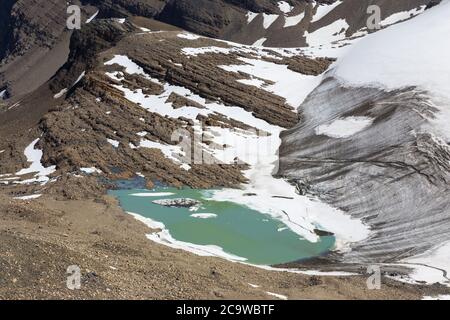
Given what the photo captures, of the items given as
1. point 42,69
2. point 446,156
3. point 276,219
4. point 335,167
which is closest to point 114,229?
point 276,219

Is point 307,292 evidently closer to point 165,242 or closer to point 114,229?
point 165,242

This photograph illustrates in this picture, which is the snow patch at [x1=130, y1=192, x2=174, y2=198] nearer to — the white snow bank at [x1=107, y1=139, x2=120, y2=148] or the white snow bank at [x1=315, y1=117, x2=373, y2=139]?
the white snow bank at [x1=107, y1=139, x2=120, y2=148]

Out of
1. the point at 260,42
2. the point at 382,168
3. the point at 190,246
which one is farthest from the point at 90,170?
the point at 260,42

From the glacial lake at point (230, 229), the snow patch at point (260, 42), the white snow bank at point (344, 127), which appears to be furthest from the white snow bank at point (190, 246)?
the snow patch at point (260, 42)

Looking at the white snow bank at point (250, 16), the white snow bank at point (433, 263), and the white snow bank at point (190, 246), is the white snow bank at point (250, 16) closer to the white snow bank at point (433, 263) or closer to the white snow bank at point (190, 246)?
the white snow bank at point (190, 246)

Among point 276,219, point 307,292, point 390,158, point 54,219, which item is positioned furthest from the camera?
point 390,158

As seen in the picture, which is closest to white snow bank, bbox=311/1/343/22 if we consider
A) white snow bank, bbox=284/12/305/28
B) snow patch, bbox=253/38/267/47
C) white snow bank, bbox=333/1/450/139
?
white snow bank, bbox=284/12/305/28
